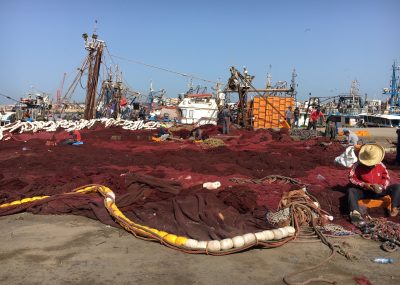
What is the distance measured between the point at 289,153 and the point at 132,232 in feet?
26.3

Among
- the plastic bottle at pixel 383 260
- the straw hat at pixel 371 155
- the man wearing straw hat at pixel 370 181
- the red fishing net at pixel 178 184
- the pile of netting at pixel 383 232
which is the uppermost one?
the straw hat at pixel 371 155

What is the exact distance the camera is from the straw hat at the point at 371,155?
6.48 meters

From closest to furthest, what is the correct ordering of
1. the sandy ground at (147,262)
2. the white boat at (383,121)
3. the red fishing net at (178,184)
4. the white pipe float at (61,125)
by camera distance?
the sandy ground at (147,262)
the red fishing net at (178,184)
the white pipe float at (61,125)
the white boat at (383,121)

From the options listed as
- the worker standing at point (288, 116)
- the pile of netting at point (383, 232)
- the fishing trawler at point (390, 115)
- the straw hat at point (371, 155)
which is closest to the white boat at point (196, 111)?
the worker standing at point (288, 116)

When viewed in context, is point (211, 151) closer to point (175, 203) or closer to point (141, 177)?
point (141, 177)

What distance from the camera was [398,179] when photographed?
8.53 metres

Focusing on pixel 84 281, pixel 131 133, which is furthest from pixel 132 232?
pixel 131 133

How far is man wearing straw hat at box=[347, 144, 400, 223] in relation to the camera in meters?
6.20

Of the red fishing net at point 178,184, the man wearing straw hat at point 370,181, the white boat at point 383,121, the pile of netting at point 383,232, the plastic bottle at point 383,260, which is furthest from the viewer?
the white boat at point 383,121

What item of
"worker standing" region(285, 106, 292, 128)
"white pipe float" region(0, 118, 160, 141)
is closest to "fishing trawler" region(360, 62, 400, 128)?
"worker standing" region(285, 106, 292, 128)

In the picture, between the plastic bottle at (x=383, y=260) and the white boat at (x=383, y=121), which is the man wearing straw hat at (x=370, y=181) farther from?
the white boat at (x=383, y=121)

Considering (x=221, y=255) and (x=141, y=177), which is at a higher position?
(x=141, y=177)

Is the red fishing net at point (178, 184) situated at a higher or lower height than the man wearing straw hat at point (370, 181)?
lower

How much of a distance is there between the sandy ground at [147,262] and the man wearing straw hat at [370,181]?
1.09 meters
